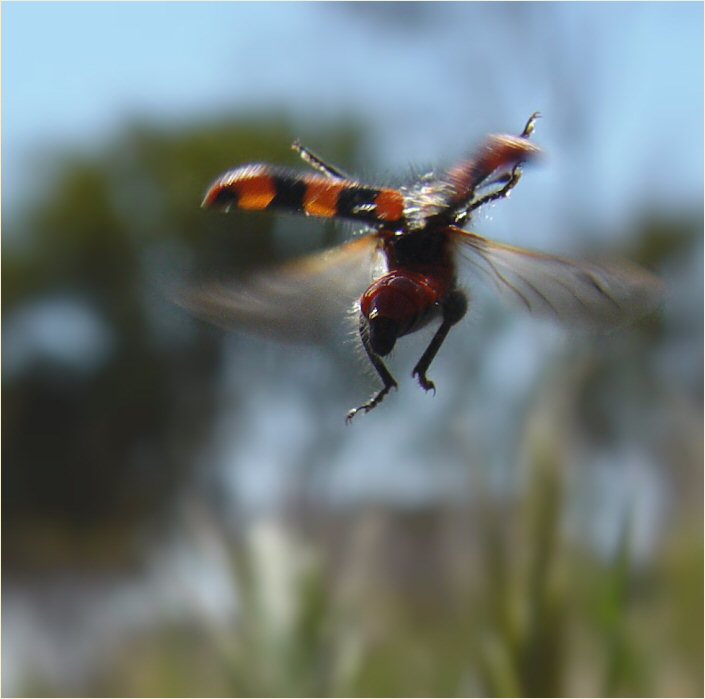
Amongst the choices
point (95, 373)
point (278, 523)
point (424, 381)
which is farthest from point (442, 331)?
point (95, 373)

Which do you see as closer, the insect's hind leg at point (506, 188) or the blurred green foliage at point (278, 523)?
the insect's hind leg at point (506, 188)

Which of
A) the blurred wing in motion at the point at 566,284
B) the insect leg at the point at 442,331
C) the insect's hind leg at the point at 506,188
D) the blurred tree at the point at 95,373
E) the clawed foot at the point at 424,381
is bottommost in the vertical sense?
the blurred tree at the point at 95,373

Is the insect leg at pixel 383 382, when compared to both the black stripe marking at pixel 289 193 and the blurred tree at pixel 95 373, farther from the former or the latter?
the blurred tree at pixel 95 373

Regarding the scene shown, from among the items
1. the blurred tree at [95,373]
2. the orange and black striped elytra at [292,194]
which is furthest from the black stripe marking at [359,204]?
the blurred tree at [95,373]

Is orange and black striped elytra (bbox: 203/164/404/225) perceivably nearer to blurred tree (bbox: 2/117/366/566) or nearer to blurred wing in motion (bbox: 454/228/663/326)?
blurred wing in motion (bbox: 454/228/663/326)

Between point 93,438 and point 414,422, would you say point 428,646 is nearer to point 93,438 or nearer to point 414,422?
point 414,422

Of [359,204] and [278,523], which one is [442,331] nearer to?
[359,204]

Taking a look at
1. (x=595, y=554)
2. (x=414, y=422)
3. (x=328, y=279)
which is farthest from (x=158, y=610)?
(x=328, y=279)
